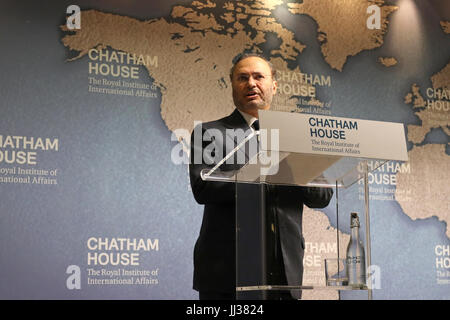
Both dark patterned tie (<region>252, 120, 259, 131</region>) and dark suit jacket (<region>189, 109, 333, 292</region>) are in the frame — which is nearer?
dark suit jacket (<region>189, 109, 333, 292</region>)

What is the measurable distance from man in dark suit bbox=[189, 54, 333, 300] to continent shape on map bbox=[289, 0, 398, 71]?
191 cm

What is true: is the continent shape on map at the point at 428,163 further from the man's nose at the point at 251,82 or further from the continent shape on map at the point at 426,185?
the man's nose at the point at 251,82

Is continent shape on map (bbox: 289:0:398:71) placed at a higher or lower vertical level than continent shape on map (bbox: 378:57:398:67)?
higher

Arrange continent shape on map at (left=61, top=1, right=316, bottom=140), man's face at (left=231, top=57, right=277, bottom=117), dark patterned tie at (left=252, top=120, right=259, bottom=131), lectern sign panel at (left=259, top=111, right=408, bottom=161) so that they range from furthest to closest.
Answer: continent shape on map at (left=61, top=1, right=316, bottom=140), man's face at (left=231, top=57, right=277, bottom=117), dark patterned tie at (left=252, top=120, right=259, bottom=131), lectern sign panel at (left=259, top=111, right=408, bottom=161)

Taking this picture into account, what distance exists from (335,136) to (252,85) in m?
0.99

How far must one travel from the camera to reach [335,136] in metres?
1.94

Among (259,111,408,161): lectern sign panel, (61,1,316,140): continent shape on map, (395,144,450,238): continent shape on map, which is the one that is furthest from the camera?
(395,144,450,238): continent shape on map

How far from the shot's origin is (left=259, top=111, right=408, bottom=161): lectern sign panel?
186 centimetres

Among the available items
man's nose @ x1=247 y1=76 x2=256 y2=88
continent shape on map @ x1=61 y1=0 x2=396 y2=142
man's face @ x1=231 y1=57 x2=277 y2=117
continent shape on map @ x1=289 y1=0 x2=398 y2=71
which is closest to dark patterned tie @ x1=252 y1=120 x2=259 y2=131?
man's face @ x1=231 y1=57 x2=277 y2=117

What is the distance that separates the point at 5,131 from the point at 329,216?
250 centimetres

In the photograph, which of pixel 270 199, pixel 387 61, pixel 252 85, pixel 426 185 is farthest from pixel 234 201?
pixel 387 61

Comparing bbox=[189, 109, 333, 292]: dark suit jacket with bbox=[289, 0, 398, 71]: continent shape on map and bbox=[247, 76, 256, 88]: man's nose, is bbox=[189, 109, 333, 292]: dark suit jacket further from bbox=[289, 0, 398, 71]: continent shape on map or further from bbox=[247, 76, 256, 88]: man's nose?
bbox=[289, 0, 398, 71]: continent shape on map

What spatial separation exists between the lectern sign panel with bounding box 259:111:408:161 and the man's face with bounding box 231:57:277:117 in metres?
0.87

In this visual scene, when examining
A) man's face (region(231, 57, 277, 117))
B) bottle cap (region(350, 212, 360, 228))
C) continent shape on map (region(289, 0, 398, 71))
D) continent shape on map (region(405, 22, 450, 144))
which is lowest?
bottle cap (region(350, 212, 360, 228))
